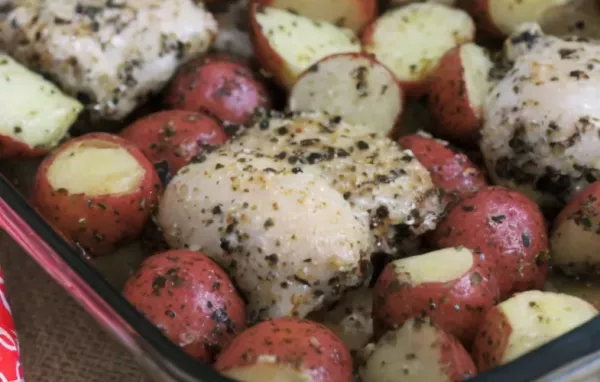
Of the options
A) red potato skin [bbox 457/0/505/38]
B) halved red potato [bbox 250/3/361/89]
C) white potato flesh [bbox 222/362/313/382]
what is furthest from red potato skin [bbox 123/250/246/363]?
red potato skin [bbox 457/0/505/38]

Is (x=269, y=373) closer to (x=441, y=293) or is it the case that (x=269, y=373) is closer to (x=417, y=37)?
(x=441, y=293)

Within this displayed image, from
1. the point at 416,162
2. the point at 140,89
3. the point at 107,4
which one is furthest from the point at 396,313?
the point at 107,4

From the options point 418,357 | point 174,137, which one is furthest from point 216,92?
point 418,357

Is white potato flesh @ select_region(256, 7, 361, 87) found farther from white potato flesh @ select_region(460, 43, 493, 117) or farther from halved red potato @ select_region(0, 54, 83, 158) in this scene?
halved red potato @ select_region(0, 54, 83, 158)

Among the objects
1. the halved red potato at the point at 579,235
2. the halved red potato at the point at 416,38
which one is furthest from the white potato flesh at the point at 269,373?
the halved red potato at the point at 416,38

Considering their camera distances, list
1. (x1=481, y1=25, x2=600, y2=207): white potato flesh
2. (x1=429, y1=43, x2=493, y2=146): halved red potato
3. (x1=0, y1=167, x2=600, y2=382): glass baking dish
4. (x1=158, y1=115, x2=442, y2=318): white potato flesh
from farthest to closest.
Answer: (x1=429, y1=43, x2=493, y2=146): halved red potato, (x1=481, y1=25, x2=600, y2=207): white potato flesh, (x1=158, y1=115, x2=442, y2=318): white potato flesh, (x1=0, y1=167, x2=600, y2=382): glass baking dish
